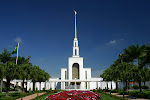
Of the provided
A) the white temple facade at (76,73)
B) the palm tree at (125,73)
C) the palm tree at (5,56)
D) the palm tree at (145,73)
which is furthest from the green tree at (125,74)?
the palm tree at (5,56)

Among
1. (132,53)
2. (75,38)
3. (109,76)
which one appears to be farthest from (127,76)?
(75,38)

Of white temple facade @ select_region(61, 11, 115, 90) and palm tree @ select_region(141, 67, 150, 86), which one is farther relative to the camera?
white temple facade @ select_region(61, 11, 115, 90)

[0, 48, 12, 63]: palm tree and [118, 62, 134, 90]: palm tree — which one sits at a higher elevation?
[0, 48, 12, 63]: palm tree

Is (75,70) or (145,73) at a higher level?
(145,73)

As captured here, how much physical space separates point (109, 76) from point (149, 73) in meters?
13.0

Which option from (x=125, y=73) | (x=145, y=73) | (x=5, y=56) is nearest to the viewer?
(x=145, y=73)

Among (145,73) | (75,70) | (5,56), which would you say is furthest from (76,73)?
(145,73)

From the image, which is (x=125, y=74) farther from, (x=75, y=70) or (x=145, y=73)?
(x=75, y=70)

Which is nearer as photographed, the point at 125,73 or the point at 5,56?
the point at 125,73

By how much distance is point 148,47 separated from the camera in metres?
18.6

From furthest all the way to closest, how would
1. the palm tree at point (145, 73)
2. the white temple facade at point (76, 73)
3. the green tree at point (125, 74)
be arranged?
the white temple facade at point (76, 73), the green tree at point (125, 74), the palm tree at point (145, 73)

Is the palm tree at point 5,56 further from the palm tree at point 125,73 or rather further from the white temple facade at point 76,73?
the palm tree at point 125,73

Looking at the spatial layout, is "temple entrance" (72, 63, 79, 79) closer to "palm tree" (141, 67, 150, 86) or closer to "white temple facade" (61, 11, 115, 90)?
"white temple facade" (61, 11, 115, 90)

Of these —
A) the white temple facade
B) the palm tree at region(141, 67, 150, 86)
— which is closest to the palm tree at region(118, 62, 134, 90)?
the palm tree at region(141, 67, 150, 86)
